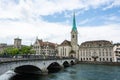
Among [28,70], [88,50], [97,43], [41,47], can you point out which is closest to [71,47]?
[88,50]

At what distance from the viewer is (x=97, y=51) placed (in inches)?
5217

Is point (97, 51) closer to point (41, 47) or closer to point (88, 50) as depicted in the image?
point (88, 50)

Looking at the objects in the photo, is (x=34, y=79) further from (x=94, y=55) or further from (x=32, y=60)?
(x=94, y=55)

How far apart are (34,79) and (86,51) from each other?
92100 mm

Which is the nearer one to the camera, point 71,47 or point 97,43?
point 97,43

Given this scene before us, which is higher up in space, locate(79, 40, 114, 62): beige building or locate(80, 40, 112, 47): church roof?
locate(80, 40, 112, 47): church roof

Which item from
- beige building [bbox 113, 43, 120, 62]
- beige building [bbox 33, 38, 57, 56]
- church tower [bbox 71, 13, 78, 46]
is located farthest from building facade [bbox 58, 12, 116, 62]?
beige building [bbox 33, 38, 57, 56]

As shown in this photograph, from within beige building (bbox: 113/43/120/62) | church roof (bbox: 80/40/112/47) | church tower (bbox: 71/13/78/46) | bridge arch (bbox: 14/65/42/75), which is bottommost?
bridge arch (bbox: 14/65/42/75)

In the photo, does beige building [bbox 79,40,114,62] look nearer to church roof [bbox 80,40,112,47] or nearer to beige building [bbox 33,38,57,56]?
church roof [bbox 80,40,112,47]

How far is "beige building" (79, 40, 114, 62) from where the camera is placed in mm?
126562

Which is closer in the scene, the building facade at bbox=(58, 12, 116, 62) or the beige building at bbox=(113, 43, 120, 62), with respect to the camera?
the beige building at bbox=(113, 43, 120, 62)

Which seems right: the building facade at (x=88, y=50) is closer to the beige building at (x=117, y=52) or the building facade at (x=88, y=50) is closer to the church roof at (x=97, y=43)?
the church roof at (x=97, y=43)

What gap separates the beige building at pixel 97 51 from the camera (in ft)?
415

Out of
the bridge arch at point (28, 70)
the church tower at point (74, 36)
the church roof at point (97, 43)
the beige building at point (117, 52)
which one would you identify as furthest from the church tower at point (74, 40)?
the bridge arch at point (28, 70)
